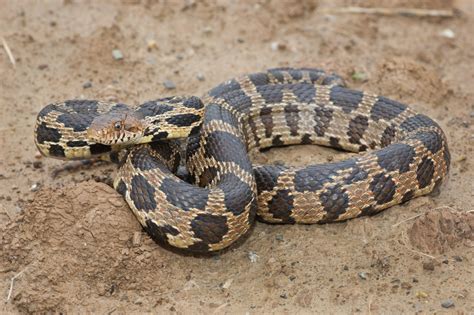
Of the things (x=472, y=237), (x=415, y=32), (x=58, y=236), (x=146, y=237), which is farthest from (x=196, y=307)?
(x=415, y=32)

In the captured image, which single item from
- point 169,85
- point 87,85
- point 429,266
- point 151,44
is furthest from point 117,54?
point 429,266

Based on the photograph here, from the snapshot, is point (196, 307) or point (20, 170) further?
point (20, 170)

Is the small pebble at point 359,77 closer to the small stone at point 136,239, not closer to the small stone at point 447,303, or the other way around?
the small stone at point 447,303

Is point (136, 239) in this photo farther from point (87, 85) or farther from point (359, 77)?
point (359, 77)

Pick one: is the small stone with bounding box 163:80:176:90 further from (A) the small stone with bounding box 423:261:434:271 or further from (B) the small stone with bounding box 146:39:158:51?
(A) the small stone with bounding box 423:261:434:271

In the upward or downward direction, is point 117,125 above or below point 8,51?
above

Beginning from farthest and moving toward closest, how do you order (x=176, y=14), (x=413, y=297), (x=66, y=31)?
(x=176, y=14) < (x=66, y=31) < (x=413, y=297)

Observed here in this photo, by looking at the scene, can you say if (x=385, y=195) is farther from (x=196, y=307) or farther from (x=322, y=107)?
(x=196, y=307)
